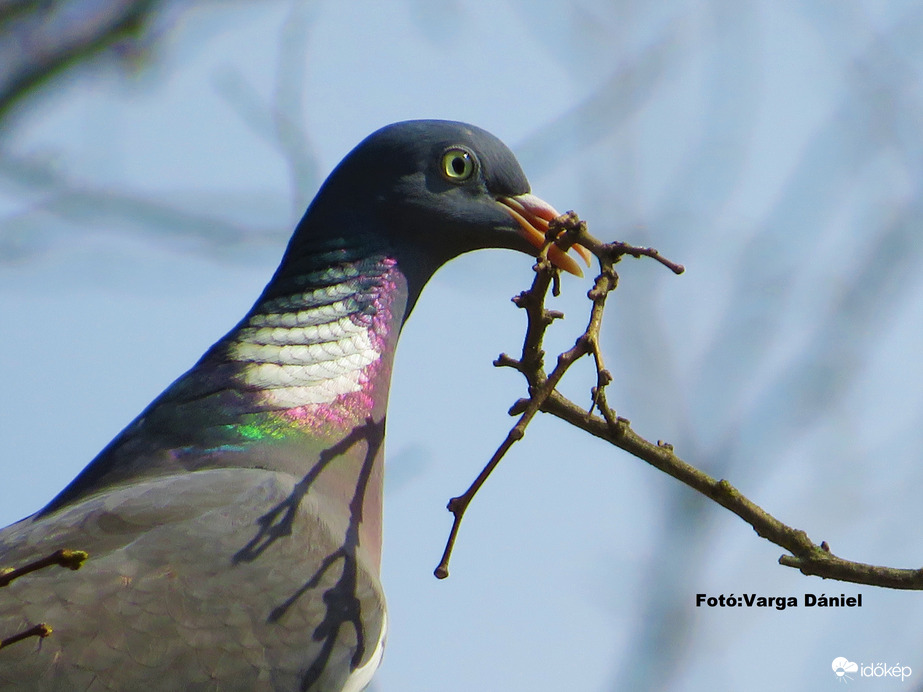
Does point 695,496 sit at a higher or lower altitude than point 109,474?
higher

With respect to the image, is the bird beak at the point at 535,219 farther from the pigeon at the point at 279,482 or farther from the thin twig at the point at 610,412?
the thin twig at the point at 610,412

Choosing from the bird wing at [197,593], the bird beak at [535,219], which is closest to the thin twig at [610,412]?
the bird wing at [197,593]

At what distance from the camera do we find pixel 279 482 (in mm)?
2961

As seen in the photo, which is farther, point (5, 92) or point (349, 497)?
point (5, 92)

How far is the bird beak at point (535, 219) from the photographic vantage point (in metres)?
3.50

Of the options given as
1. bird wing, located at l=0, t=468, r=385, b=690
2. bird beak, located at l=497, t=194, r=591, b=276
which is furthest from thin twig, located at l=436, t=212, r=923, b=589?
bird beak, located at l=497, t=194, r=591, b=276

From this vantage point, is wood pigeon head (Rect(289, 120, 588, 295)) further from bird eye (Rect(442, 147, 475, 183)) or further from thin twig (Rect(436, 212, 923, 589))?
thin twig (Rect(436, 212, 923, 589))

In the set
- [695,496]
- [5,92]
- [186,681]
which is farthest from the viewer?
[695,496]

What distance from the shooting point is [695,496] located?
501 centimetres

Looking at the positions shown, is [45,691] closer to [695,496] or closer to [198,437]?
[198,437]

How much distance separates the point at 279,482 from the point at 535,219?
1119 mm

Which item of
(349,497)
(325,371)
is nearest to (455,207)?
(325,371)

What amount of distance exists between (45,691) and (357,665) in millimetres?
708

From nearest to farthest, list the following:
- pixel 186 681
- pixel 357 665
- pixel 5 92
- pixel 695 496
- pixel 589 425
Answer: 1. pixel 589 425
2. pixel 186 681
3. pixel 357 665
4. pixel 5 92
5. pixel 695 496
